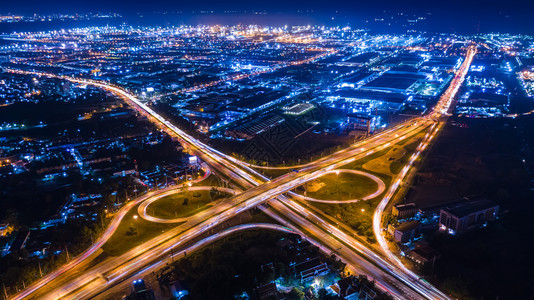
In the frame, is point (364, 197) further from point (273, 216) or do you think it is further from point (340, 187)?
point (273, 216)

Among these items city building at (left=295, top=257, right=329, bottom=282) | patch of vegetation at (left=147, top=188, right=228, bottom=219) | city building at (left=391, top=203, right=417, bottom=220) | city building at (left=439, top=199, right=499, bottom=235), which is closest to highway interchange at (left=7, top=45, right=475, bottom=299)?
patch of vegetation at (left=147, top=188, right=228, bottom=219)

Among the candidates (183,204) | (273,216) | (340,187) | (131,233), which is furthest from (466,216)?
(131,233)

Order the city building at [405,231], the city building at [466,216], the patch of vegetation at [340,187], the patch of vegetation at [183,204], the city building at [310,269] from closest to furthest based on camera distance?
the city building at [310,269], the city building at [405,231], the city building at [466,216], the patch of vegetation at [183,204], the patch of vegetation at [340,187]

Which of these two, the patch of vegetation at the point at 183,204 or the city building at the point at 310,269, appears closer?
the city building at the point at 310,269

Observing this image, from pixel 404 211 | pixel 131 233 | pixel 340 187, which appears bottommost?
pixel 340 187

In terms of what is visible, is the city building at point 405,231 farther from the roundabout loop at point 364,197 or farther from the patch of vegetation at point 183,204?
the patch of vegetation at point 183,204

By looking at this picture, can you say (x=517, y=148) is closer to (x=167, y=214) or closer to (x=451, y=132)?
(x=451, y=132)

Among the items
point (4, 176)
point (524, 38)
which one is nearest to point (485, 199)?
point (4, 176)

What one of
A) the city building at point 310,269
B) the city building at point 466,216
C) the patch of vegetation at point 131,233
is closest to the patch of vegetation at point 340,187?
the city building at point 466,216

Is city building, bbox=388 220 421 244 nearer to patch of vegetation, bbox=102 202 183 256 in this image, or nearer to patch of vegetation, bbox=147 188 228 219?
patch of vegetation, bbox=147 188 228 219
